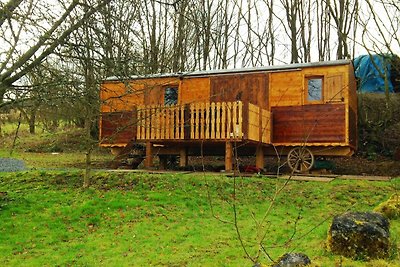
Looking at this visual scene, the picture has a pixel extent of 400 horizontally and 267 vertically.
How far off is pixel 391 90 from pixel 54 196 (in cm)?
1664

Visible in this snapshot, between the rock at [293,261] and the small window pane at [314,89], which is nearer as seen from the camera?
→ the rock at [293,261]

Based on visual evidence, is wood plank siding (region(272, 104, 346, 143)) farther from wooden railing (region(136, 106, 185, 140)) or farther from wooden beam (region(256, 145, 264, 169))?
wooden railing (region(136, 106, 185, 140))

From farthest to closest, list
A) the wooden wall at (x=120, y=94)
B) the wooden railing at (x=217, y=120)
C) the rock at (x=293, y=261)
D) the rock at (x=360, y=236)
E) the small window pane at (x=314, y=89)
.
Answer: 1. the small window pane at (x=314, y=89)
2. the wooden railing at (x=217, y=120)
3. the wooden wall at (x=120, y=94)
4. the rock at (x=360, y=236)
5. the rock at (x=293, y=261)

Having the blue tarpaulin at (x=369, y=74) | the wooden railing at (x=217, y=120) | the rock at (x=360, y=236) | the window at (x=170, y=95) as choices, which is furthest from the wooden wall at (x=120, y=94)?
the blue tarpaulin at (x=369, y=74)

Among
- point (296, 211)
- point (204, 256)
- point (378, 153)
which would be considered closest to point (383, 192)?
point (296, 211)

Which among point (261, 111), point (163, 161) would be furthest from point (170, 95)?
point (261, 111)

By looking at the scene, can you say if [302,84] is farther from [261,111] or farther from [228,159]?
[228,159]

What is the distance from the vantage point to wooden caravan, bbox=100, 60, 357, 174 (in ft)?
45.2

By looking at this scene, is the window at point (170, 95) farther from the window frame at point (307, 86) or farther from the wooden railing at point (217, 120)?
the window frame at point (307, 86)

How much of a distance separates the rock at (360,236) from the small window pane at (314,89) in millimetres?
9169

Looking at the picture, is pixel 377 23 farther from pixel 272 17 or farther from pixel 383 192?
pixel 272 17

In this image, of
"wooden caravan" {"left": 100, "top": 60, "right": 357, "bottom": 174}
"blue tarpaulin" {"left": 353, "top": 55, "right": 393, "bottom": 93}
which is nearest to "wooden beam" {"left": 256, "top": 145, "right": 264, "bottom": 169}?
"wooden caravan" {"left": 100, "top": 60, "right": 357, "bottom": 174}

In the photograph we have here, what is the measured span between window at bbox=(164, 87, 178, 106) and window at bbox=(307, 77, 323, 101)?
4.67 m

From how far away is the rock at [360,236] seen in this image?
563 cm
